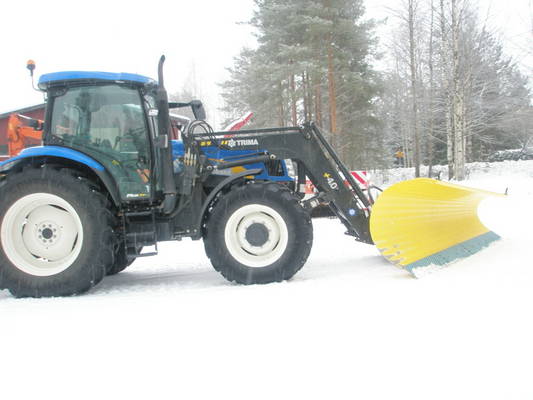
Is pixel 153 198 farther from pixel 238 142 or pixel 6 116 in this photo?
pixel 6 116

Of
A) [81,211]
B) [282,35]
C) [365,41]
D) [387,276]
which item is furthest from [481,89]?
[81,211]

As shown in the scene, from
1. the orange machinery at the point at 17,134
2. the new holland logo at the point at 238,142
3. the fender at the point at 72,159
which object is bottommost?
the fender at the point at 72,159

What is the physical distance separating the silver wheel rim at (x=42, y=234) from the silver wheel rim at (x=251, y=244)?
1327 millimetres

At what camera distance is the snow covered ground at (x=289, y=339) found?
5.99 ft

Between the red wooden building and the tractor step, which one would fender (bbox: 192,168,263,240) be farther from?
the red wooden building

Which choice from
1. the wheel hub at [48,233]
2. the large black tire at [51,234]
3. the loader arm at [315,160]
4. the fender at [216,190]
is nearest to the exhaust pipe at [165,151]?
the fender at [216,190]

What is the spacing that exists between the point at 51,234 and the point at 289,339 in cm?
254

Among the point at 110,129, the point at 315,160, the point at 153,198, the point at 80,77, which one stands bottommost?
the point at 153,198

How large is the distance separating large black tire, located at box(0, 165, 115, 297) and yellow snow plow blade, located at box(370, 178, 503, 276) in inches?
95.2

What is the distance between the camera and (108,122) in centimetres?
392

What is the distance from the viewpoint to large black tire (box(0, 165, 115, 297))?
362 centimetres

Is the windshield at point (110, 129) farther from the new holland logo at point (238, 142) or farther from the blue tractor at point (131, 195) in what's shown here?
the new holland logo at point (238, 142)

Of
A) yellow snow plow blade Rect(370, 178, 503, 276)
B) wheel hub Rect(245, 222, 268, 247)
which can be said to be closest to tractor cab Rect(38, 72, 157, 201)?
wheel hub Rect(245, 222, 268, 247)

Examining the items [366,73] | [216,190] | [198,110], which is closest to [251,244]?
[216,190]
